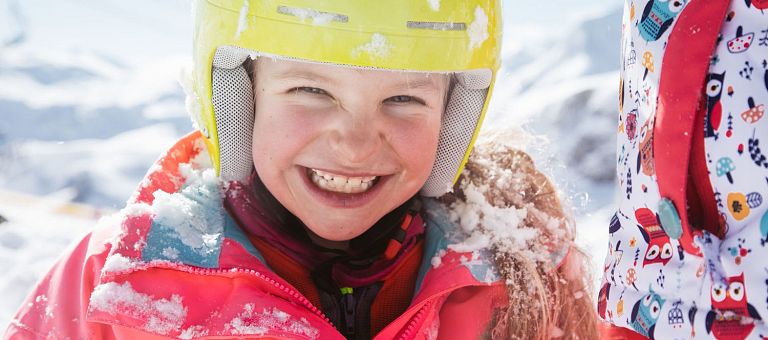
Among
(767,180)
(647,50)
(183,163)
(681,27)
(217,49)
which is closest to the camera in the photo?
(767,180)

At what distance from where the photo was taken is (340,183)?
193 centimetres

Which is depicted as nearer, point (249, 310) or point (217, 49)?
point (249, 310)

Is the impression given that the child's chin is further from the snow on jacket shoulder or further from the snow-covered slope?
the snow-covered slope

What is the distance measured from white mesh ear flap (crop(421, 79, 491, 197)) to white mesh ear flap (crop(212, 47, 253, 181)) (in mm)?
526

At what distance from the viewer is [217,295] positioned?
1.78 m

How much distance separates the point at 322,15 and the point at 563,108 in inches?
109

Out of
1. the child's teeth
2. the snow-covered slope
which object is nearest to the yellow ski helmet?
the child's teeth

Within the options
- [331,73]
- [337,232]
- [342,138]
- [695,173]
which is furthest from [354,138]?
[695,173]

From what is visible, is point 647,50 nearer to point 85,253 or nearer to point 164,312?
point 164,312

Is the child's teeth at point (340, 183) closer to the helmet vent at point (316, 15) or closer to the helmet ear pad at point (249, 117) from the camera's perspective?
the helmet ear pad at point (249, 117)

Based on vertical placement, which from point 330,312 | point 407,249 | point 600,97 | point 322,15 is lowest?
point 330,312

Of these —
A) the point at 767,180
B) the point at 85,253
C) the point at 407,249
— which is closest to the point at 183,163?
the point at 85,253

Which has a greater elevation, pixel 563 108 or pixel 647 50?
pixel 647 50

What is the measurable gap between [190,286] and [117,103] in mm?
2943
